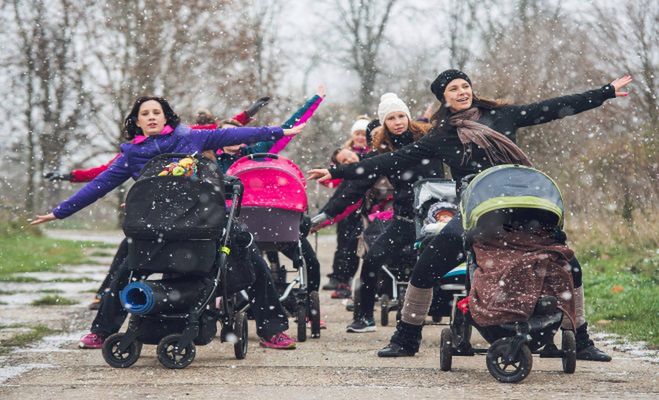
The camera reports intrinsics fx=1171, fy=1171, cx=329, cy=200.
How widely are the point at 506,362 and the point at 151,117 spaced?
2.98 metres

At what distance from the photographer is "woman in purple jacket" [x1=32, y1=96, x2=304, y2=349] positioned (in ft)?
25.5

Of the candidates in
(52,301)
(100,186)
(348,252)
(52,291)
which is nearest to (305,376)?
(100,186)

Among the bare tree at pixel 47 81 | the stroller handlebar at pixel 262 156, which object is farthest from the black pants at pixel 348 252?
the bare tree at pixel 47 81

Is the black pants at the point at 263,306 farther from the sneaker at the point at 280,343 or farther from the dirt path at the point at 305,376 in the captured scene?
the dirt path at the point at 305,376

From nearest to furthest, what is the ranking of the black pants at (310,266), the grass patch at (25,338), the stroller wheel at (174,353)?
the stroller wheel at (174,353) → the grass patch at (25,338) → the black pants at (310,266)

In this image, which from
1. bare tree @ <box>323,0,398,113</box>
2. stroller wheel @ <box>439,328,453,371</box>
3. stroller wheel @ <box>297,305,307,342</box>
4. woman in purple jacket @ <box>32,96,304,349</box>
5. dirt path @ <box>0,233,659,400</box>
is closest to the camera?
dirt path @ <box>0,233,659,400</box>

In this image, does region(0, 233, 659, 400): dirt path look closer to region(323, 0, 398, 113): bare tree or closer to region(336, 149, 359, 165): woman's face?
region(336, 149, 359, 165): woman's face

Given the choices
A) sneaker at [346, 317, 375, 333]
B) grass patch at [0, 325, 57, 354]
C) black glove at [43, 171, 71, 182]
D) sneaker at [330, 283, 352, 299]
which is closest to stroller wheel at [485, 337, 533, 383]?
sneaker at [346, 317, 375, 333]

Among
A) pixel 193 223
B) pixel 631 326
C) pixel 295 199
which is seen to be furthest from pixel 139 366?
pixel 631 326

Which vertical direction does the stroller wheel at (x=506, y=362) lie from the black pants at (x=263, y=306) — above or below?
below

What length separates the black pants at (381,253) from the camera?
9273mm

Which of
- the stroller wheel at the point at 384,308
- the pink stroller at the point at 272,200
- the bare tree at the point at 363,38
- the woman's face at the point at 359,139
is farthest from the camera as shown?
the bare tree at the point at 363,38

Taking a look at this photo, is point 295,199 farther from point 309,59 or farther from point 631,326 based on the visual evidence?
point 309,59

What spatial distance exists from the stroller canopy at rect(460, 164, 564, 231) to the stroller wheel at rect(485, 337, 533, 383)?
676mm
